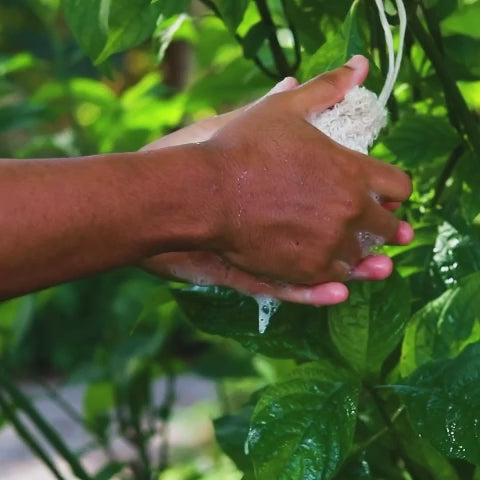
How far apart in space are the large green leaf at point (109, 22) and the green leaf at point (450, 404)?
0.95 feet

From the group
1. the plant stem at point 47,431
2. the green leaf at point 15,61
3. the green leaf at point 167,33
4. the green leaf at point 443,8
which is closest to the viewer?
the green leaf at point 443,8

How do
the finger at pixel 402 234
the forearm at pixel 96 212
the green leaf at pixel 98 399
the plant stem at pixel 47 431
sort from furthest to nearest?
the green leaf at pixel 98 399 → the plant stem at pixel 47 431 → the finger at pixel 402 234 → the forearm at pixel 96 212

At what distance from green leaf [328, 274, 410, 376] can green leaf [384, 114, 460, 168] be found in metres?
0.13

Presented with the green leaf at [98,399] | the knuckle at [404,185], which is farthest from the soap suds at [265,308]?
the green leaf at [98,399]

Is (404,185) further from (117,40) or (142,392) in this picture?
(142,392)

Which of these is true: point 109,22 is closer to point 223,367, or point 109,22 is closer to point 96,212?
point 96,212

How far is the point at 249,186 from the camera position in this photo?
0.59m

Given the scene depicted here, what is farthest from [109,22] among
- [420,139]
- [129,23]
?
[420,139]

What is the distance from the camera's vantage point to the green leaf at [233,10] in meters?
0.70

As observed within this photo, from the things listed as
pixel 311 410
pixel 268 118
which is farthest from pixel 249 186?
pixel 311 410

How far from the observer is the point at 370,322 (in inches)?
27.4

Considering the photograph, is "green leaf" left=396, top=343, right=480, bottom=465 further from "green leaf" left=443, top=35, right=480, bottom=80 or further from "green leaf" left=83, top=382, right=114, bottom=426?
"green leaf" left=83, top=382, right=114, bottom=426

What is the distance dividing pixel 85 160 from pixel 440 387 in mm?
258

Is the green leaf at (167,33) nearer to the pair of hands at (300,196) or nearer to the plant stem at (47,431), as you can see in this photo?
the pair of hands at (300,196)
